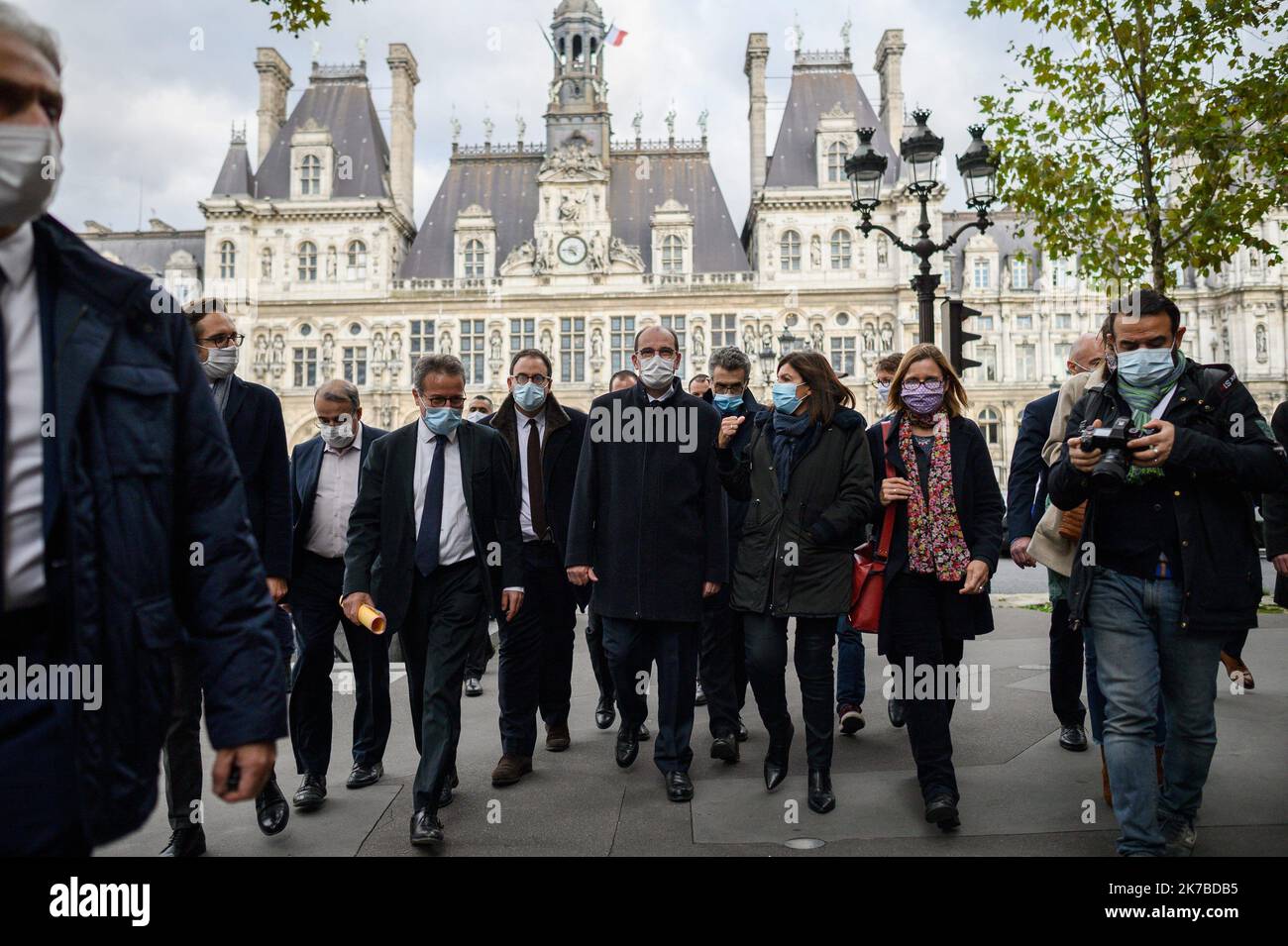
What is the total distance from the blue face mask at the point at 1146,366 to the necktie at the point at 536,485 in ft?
11.4

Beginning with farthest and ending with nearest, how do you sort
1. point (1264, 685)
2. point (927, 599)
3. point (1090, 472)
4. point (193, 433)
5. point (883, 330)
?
1. point (883, 330)
2. point (1264, 685)
3. point (927, 599)
4. point (1090, 472)
5. point (193, 433)

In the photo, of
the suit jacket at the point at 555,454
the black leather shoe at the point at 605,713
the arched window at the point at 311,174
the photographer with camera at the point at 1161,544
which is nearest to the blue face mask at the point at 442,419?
the suit jacket at the point at 555,454

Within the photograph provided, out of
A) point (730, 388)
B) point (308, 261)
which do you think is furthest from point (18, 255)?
point (308, 261)

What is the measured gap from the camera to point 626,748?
5684mm

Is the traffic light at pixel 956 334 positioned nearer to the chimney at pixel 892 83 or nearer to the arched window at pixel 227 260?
the chimney at pixel 892 83

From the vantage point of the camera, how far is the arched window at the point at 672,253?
40406 millimetres

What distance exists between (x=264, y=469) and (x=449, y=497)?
3.08 feet

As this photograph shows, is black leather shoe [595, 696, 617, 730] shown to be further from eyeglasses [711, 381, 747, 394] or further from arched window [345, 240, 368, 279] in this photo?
arched window [345, 240, 368, 279]

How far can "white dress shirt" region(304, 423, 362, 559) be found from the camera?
5.53 meters

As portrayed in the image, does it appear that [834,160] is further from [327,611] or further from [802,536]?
[327,611]

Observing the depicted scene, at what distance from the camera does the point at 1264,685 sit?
284 inches

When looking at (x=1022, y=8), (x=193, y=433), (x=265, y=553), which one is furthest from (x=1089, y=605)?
(x=1022, y=8)

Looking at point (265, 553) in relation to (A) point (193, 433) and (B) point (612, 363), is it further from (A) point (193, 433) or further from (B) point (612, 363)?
(B) point (612, 363)
